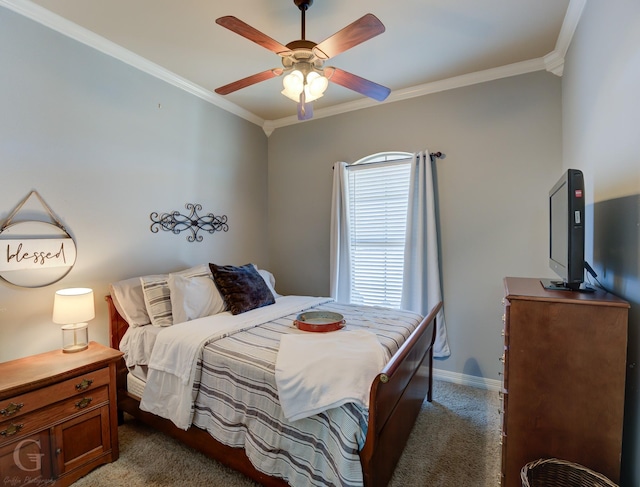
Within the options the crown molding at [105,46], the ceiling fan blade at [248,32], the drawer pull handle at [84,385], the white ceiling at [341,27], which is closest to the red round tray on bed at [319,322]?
the drawer pull handle at [84,385]

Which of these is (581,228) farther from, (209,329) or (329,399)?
(209,329)

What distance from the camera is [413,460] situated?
80.2 inches

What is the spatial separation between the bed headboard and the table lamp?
28cm

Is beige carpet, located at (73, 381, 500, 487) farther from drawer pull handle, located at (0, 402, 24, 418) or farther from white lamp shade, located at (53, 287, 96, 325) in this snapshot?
white lamp shade, located at (53, 287, 96, 325)

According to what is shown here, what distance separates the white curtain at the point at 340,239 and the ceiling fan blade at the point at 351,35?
1757 millimetres

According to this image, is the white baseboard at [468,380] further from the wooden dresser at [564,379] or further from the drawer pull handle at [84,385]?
the drawer pull handle at [84,385]

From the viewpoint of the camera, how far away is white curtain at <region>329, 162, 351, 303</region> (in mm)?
3631

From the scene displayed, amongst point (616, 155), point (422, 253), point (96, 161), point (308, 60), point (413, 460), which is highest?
point (308, 60)

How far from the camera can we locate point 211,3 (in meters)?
2.11

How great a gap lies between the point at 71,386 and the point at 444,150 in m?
3.46

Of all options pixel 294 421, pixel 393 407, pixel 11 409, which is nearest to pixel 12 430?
pixel 11 409

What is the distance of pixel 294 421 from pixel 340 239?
2.32 meters

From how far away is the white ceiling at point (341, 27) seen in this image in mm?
2133

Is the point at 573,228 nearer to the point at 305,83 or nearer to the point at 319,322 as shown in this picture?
the point at 319,322
